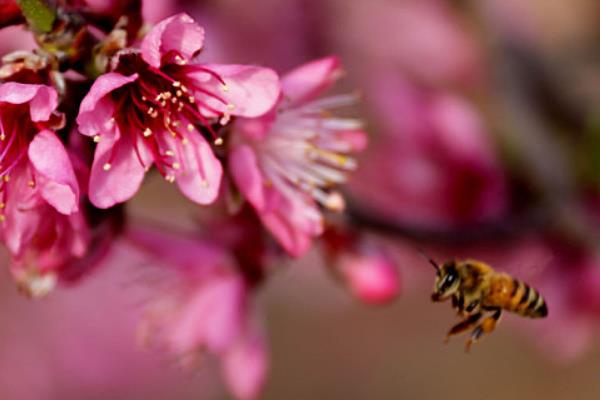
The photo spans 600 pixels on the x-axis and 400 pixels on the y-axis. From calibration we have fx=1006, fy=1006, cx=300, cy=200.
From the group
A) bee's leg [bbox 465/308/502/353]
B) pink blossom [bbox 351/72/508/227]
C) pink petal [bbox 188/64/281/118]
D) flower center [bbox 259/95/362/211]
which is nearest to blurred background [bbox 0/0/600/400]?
pink blossom [bbox 351/72/508/227]

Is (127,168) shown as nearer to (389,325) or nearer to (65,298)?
(65,298)

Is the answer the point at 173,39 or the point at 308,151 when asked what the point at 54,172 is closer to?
the point at 173,39

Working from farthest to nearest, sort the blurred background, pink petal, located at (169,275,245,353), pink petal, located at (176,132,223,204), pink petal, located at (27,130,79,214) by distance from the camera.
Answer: the blurred background → pink petal, located at (169,275,245,353) → pink petal, located at (176,132,223,204) → pink petal, located at (27,130,79,214)

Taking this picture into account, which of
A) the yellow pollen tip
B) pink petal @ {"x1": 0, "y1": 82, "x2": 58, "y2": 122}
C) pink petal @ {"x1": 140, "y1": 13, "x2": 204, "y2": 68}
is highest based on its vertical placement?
pink petal @ {"x1": 140, "y1": 13, "x2": 204, "y2": 68}

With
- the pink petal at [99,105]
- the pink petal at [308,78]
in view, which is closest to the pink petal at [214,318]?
the pink petal at [308,78]

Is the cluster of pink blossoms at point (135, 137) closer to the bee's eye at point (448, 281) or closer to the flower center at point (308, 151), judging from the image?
the flower center at point (308, 151)

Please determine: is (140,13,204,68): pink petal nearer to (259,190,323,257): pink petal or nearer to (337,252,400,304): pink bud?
(259,190,323,257): pink petal
